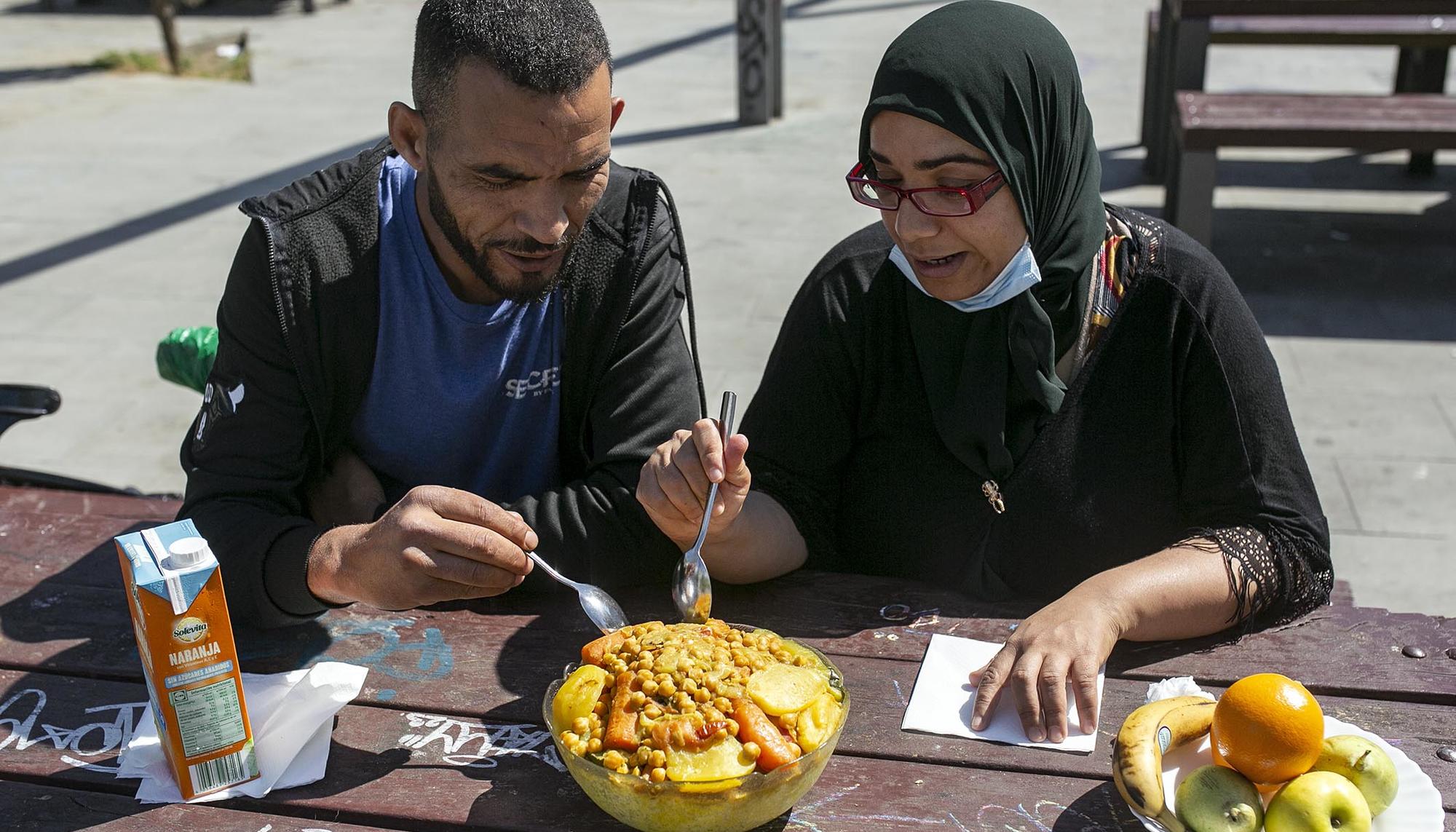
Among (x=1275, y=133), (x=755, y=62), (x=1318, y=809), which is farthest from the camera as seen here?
(x=755, y=62)

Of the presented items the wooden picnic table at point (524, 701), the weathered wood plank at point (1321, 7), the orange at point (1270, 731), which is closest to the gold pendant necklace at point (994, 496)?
the wooden picnic table at point (524, 701)

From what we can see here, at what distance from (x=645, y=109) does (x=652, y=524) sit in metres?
6.85

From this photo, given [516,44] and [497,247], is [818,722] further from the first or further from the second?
[516,44]

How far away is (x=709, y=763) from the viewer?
52.9 inches

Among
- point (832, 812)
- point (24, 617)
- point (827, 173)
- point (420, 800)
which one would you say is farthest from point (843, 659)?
point (827, 173)

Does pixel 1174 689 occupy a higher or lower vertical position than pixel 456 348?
lower

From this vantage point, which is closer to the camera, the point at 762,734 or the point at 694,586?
the point at 762,734

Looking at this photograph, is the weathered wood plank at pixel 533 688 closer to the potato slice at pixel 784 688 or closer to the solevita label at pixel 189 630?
the potato slice at pixel 784 688

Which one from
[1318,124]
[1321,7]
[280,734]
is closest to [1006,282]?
[280,734]

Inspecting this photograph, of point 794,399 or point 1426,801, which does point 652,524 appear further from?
point 1426,801

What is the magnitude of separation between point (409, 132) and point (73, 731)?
0.95 meters

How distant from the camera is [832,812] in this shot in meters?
1.46

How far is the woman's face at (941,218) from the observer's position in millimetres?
1810

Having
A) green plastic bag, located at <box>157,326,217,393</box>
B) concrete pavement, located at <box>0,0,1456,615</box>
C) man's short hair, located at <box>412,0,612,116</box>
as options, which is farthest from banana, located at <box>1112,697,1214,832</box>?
concrete pavement, located at <box>0,0,1456,615</box>
